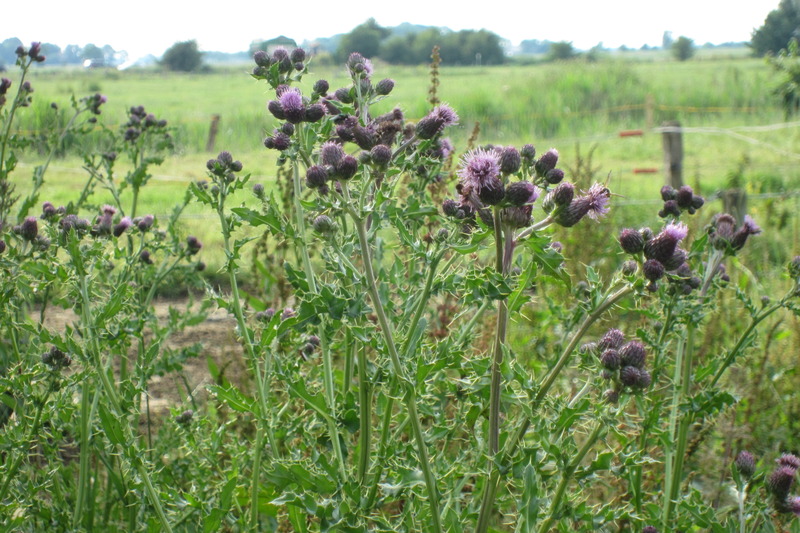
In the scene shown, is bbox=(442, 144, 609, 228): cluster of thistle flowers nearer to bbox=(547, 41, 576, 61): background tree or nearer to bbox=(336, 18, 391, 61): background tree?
bbox=(336, 18, 391, 61): background tree

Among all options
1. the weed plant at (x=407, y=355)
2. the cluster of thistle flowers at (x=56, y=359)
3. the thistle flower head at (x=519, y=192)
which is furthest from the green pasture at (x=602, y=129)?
the cluster of thistle flowers at (x=56, y=359)

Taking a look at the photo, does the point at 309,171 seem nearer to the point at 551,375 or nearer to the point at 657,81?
the point at 551,375

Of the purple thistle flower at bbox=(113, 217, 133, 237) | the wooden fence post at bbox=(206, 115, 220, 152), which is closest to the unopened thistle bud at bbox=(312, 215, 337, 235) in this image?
the purple thistle flower at bbox=(113, 217, 133, 237)

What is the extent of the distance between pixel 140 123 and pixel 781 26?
134ft

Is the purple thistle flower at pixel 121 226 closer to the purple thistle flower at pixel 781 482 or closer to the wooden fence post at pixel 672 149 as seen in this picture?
the purple thistle flower at pixel 781 482

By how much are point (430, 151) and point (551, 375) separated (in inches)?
31.8

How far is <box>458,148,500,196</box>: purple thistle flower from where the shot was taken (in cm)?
165

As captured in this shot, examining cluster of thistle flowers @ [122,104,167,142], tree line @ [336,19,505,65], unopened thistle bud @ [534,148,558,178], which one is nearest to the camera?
unopened thistle bud @ [534,148,558,178]

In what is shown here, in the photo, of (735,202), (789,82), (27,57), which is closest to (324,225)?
(27,57)

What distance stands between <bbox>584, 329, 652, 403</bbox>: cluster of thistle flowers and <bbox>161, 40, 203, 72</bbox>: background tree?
52.4 meters

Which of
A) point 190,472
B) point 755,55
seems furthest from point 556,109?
point 755,55

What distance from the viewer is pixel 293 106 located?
76.3 inches

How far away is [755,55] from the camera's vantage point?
43156mm

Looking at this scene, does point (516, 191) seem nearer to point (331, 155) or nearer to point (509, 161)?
point (509, 161)
